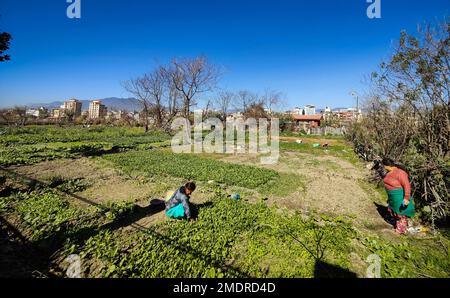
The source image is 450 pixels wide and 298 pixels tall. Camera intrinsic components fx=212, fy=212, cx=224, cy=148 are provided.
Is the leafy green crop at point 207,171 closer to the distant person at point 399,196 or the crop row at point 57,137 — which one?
the distant person at point 399,196

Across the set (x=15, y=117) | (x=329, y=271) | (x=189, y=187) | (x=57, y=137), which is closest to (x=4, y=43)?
(x=189, y=187)

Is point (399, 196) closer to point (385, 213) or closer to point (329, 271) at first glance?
point (385, 213)

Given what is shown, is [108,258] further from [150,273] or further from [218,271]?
[218,271]

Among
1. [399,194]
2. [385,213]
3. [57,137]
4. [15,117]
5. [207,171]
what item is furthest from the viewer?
[15,117]

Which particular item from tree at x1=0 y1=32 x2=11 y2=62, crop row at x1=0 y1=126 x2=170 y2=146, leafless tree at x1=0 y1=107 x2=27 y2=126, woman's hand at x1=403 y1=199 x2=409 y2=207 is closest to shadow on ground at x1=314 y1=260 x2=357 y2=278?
woman's hand at x1=403 y1=199 x2=409 y2=207

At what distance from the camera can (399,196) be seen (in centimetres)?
486

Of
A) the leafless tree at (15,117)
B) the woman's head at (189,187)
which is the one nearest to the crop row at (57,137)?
the leafless tree at (15,117)

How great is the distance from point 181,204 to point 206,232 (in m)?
1.04

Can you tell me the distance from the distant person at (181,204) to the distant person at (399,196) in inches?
183

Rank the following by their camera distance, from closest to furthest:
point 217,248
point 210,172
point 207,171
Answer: point 217,248 → point 210,172 → point 207,171

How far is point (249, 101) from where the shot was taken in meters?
55.0

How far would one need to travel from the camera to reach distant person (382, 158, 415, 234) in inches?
188

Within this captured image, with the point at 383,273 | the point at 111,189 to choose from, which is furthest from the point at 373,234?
the point at 111,189
